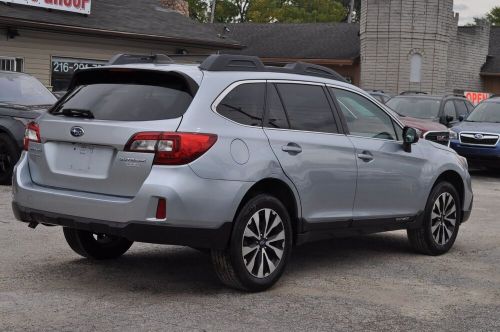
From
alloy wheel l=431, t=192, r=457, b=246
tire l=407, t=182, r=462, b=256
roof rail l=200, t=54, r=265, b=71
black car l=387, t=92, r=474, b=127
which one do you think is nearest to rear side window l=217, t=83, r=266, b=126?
roof rail l=200, t=54, r=265, b=71

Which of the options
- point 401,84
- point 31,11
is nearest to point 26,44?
point 31,11

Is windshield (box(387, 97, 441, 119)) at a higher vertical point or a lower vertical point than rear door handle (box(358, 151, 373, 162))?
higher

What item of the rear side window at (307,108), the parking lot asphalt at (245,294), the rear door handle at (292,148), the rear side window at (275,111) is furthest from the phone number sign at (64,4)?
the rear door handle at (292,148)

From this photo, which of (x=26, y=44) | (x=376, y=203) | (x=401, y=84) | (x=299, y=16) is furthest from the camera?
(x=299, y=16)

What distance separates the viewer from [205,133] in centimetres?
561

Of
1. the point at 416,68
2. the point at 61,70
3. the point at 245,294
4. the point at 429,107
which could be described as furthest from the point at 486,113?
the point at 416,68

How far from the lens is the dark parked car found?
1681cm

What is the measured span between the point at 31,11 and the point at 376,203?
16122 mm

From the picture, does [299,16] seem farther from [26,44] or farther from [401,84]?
[26,44]

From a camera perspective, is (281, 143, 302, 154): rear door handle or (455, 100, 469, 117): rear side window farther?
(455, 100, 469, 117): rear side window

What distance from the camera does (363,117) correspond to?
721 centimetres

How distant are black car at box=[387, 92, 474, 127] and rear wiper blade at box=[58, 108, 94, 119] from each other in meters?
13.1

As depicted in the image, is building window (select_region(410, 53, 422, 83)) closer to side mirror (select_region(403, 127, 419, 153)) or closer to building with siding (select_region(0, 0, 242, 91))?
building with siding (select_region(0, 0, 242, 91))

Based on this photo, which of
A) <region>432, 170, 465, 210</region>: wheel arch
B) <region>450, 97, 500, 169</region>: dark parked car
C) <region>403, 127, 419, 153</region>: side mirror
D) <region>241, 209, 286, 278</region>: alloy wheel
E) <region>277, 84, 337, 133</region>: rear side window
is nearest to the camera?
<region>241, 209, 286, 278</region>: alloy wheel
